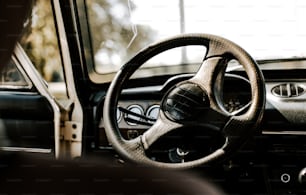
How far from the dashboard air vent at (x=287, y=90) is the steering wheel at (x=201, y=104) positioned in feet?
1.21

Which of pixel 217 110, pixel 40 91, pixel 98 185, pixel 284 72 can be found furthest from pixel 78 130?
pixel 284 72

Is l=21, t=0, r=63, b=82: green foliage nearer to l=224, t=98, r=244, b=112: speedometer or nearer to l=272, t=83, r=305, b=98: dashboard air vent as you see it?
l=224, t=98, r=244, b=112: speedometer

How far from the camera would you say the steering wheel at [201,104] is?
1525 millimetres

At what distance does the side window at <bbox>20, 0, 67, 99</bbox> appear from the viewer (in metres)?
2.10

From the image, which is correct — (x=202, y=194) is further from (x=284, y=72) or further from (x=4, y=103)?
(x=4, y=103)

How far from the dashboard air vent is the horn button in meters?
0.43

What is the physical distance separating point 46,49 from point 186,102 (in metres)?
1.05

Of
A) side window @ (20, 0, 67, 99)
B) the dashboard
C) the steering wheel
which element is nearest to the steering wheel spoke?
the steering wheel

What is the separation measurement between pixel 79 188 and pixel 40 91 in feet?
2.31

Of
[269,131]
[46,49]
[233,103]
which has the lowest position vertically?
[269,131]

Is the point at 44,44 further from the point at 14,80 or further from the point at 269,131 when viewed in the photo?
the point at 269,131

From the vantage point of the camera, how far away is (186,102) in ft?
5.31

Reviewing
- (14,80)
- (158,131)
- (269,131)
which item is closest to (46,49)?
(14,80)

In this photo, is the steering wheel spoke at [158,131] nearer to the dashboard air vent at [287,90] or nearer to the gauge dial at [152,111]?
the gauge dial at [152,111]
